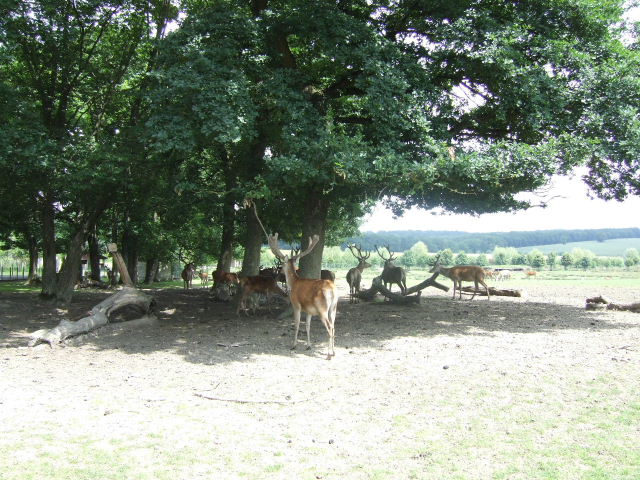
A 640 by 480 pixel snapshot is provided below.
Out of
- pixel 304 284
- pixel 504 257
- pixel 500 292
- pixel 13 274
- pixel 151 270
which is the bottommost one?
pixel 13 274

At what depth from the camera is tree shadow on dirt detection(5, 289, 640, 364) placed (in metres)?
9.66

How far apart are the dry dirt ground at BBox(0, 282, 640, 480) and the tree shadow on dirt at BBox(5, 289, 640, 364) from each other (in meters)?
0.09

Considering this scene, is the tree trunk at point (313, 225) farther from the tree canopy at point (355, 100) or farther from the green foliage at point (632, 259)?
the green foliage at point (632, 259)

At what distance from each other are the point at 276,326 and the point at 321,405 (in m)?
5.93

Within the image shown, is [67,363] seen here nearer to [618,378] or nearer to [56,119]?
[618,378]

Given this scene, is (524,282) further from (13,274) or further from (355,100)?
(13,274)

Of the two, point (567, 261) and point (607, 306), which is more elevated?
point (567, 261)

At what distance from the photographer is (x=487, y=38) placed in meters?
10.8

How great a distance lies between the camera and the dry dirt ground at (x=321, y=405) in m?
4.48

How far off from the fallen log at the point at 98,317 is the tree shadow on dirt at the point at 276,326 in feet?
0.64

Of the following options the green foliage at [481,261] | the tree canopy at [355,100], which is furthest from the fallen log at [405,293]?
the green foliage at [481,261]

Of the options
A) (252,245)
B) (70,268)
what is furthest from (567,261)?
(70,268)

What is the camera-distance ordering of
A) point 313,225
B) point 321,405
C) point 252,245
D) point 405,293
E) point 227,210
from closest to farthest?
point 321,405 < point 313,225 < point 252,245 < point 405,293 < point 227,210

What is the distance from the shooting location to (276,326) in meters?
11.9
